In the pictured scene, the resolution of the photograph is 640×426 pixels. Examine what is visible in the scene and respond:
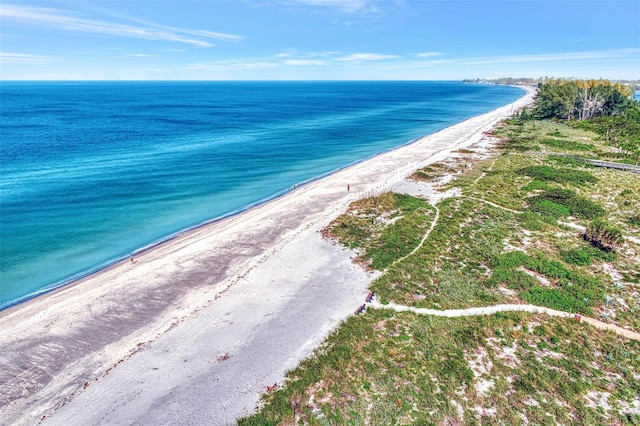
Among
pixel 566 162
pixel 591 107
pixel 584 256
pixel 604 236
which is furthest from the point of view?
pixel 591 107

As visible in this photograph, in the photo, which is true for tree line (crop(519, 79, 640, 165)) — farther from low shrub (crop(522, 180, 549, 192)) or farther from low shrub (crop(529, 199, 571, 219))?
low shrub (crop(529, 199, 571, 219))

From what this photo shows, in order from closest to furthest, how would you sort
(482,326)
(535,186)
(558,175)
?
(482,326) < (535,186) < (558,175)

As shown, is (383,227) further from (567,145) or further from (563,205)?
(567,145)

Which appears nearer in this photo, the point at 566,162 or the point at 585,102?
the point at 566,162

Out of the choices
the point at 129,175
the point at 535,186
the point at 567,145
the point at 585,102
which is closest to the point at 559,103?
the point at 585,102

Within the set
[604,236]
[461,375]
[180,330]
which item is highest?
[604,236]

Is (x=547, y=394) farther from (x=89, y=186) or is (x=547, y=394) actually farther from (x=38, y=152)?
(x=38, y=152)

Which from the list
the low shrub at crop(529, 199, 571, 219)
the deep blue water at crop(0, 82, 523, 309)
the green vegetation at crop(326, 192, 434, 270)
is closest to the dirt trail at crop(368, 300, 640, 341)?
the green vegetation at crop(326, 192, 434, 270)

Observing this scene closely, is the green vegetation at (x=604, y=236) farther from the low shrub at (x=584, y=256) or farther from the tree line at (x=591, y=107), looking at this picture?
the tree line at (x=591, y=107)

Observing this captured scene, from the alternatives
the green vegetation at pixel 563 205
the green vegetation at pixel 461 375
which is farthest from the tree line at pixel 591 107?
the green vegetation at pixel 461 375
